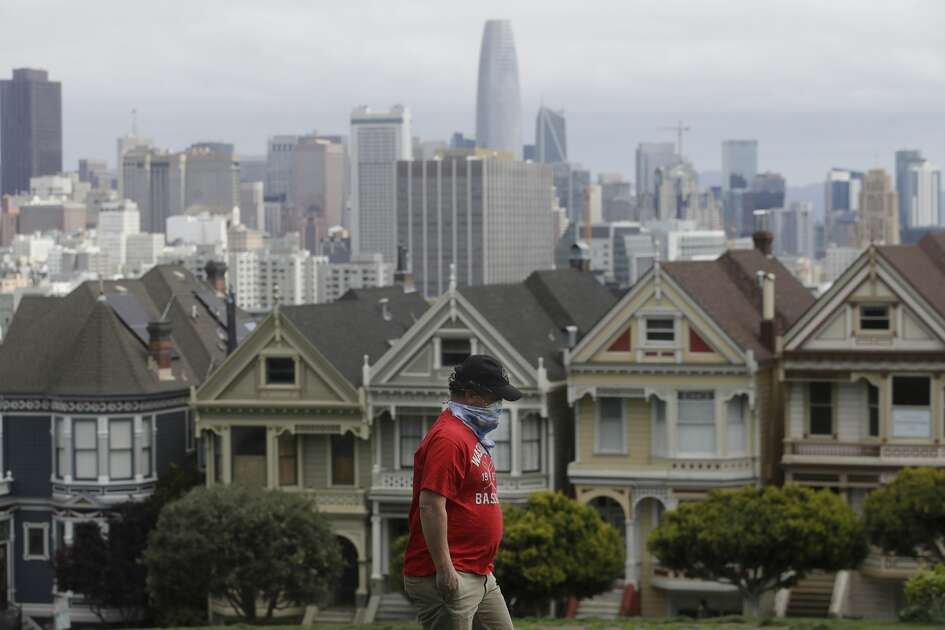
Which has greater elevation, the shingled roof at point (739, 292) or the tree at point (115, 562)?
the shingled roof at point (739, 292)

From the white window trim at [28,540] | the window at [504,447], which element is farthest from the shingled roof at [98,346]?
the window at [504,447]

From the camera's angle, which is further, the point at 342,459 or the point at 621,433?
the point at 342,459

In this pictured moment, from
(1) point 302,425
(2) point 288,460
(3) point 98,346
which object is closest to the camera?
(1) point 302,425

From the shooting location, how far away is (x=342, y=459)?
4691 cm

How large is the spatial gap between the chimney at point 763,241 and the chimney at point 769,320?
5957mm

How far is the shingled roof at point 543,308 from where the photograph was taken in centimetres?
4588

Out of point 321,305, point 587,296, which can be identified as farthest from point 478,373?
point 587,296

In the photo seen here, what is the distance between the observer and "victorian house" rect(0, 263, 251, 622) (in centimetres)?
4831

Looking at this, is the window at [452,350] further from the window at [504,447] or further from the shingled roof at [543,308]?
the window at [504,447]

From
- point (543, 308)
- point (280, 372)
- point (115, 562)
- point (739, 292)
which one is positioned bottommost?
point (115, 562)

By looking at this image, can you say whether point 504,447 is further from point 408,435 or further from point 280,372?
point 280,372

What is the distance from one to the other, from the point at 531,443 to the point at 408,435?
255cm

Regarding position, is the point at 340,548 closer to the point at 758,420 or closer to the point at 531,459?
the point at 531,459

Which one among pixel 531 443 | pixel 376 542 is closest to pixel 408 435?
pixel 376 542
